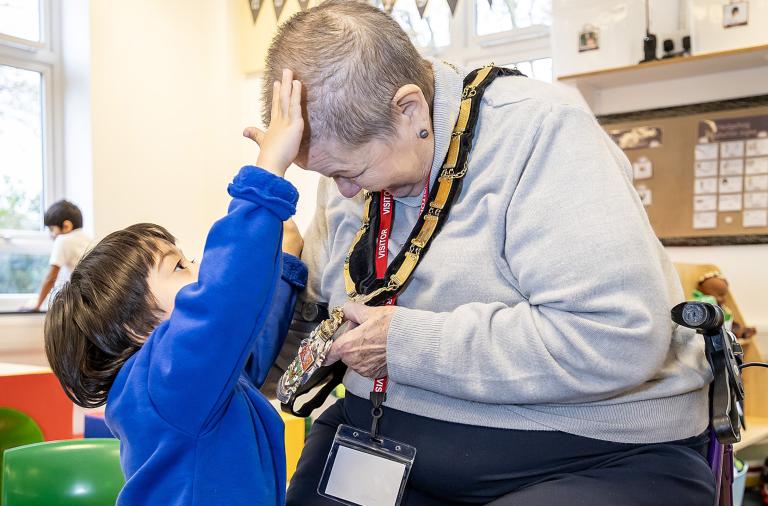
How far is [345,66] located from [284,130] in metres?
0.13

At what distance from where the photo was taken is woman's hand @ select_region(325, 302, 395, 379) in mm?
1075

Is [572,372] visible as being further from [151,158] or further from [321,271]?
[151,158]

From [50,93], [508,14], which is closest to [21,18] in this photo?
[50,93]

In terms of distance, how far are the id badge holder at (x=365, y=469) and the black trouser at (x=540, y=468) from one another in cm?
2

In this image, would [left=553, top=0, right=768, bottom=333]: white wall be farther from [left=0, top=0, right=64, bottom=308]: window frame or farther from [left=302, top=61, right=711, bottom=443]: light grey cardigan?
[left=0, top=0, right=64, bottom=308]: window frame

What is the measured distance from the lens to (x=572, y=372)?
966 mm

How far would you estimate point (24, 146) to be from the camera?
5.02 meters

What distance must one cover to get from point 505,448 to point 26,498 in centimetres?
107

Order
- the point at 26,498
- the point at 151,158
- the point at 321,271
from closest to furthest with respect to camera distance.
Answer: the point at 321,271
the point at 26,498
the point at 151,158

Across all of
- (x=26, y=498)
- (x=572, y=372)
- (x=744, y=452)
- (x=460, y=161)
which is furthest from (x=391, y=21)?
(x=744, y=452)

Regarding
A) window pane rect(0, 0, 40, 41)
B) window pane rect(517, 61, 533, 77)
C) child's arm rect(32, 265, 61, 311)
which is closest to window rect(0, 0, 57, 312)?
window pane rect(0, 0, 40, 41)

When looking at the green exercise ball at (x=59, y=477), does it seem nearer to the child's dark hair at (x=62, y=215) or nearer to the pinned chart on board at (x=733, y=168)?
the child's dark hair at (x=62, y=215)

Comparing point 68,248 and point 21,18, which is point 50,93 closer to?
point 21,18

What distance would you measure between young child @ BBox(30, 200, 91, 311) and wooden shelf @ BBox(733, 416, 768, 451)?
3683 millimetres
